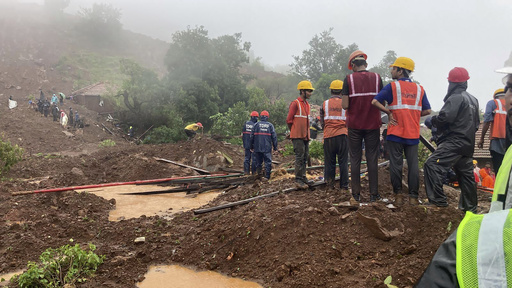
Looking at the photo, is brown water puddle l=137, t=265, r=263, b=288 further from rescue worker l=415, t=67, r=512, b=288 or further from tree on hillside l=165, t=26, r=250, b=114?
tree on hillside l=165, t=26, r=250, b=114

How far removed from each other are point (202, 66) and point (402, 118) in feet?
93.6

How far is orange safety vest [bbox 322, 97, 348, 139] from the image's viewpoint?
587cm

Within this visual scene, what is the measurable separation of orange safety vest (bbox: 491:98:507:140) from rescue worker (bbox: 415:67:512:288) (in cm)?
550

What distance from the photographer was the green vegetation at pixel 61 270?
321 cm

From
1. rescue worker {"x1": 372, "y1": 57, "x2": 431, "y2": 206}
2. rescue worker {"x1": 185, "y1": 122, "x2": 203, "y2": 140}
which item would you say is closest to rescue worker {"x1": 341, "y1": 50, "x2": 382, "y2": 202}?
rescue worker {"x1": 372, "y1": 57, "x2": 431, "y2": 206}

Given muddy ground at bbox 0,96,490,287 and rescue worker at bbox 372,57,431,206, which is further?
rescue worker at bbox 372,57,431,206

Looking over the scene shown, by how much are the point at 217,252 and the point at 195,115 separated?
79.4 feet

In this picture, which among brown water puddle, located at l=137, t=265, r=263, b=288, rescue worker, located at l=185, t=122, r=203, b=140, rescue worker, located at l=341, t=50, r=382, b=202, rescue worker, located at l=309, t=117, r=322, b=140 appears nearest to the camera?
brown water puddle, located at l=137, t=265, r=263, b=288

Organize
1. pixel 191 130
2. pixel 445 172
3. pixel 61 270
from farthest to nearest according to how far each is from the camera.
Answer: pixel 191 130 → pixel 445 172 → pixel 61 270

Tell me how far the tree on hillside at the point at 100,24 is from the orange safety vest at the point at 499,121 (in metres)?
77.4

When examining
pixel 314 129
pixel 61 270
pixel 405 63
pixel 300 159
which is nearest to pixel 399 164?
pixel 405 63

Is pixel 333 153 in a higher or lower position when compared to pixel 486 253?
lower

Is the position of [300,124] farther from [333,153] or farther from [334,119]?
[333,153]

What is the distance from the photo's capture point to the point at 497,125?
19.0 ft
